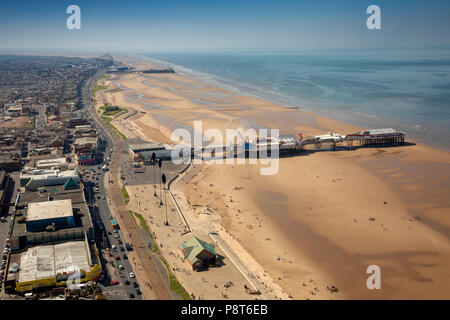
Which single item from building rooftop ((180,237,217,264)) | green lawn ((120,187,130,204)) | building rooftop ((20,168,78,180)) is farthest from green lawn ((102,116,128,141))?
building rooftop ((180,237,217,264))

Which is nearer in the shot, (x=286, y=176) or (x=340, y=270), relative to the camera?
(x=340, y=270)

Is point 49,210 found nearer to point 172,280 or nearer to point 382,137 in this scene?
point 172,280

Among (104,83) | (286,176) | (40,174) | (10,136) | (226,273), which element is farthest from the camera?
(104,83)

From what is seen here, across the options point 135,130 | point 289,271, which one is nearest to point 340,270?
point 289,271

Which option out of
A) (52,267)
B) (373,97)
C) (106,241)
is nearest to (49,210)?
(106,241)

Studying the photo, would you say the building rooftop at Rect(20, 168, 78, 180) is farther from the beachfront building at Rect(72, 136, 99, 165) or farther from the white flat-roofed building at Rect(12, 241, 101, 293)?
the white flat-roofed building at Rect(12, 241, 101, 293)
